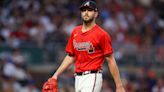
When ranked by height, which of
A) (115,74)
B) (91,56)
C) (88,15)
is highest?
(88,15)

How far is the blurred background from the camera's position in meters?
16.1

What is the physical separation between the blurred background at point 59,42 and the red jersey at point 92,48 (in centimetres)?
570

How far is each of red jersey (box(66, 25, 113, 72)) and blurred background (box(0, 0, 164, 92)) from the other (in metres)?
5.70

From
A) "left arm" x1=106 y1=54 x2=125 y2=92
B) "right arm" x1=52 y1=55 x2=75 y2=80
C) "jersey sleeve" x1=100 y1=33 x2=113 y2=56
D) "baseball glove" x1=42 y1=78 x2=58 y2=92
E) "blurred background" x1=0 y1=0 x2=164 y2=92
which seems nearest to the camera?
"left arm" x1=106 y1=54 x2=125 y2=92

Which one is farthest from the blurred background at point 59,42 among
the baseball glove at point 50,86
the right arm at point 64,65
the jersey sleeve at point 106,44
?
the jersey sleeve at point 106,44

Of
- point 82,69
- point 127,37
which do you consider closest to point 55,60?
point 127,37

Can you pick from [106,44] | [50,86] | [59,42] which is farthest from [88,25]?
[59,42]

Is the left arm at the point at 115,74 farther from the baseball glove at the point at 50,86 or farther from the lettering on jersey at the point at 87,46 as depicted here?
the baseball glove at the point at 50,86

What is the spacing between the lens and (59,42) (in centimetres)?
1816

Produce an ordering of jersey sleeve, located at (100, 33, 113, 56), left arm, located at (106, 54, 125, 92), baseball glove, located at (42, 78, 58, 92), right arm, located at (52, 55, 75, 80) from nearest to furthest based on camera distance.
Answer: left arm, located at (106, 54, 125, 92) < jersey sleeve, located at (100, 33, 113, 56) < baseball glove, located at (42, 78, 58, 92) < right arm, located at (52, 55, 75, 80)

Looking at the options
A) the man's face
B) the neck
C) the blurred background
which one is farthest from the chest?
the blurred background

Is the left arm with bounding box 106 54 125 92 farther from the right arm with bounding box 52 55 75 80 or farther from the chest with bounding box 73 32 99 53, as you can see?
the right arm with bounding box 52 55 75 80

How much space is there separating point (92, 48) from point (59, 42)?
9.13m

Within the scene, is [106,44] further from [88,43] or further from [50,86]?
[50,86]
